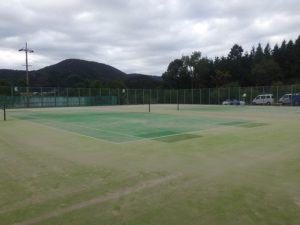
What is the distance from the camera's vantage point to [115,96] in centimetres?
4141

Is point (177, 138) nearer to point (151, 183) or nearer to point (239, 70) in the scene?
point (151, 183)

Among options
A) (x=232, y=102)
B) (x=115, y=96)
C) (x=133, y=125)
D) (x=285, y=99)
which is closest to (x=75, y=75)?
(x=115, y=96)

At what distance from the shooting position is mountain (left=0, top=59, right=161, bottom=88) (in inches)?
3696

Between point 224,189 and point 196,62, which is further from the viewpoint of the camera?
point 196,62

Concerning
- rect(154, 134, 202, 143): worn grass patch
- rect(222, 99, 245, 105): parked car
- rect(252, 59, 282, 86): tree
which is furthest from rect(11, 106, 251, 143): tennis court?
rect(252, 59, 282, 86): tree

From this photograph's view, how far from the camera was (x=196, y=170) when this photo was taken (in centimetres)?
491

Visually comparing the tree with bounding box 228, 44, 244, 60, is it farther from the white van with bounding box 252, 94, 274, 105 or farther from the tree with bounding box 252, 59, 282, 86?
the white van with bounding box 252, 94, 274, 105

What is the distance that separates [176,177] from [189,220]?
151 centimetres

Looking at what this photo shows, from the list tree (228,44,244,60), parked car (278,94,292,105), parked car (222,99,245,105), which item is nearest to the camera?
parked car (278,94,292,105)

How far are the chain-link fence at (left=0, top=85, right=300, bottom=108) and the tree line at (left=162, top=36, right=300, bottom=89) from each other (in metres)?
20.9

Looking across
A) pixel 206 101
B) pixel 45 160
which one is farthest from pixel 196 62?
pixel 45 160

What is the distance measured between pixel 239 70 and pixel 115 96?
139 ft

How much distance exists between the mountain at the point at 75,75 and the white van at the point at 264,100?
167 ft

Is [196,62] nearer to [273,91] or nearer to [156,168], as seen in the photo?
[273,91]
